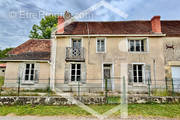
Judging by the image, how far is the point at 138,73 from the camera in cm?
986

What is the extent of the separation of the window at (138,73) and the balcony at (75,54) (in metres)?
4.83

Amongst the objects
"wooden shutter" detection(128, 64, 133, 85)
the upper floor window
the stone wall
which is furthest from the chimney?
the stone wall

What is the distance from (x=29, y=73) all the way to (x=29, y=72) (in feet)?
0.31

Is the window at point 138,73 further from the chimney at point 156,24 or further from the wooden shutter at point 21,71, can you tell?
the wooden shutter at point 21,71

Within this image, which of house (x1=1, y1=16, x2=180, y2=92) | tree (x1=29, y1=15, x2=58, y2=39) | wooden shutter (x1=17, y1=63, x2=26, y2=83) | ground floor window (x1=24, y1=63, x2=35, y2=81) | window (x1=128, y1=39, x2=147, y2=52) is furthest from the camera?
tree (x1=29, y1=15, x2=58, y2=39)

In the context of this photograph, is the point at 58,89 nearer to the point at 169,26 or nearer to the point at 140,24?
the point at 140,24

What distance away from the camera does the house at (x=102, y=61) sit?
31.6 feet

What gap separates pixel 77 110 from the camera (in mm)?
5355

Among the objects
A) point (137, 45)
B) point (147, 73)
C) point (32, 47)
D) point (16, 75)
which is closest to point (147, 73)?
point (147, 73)

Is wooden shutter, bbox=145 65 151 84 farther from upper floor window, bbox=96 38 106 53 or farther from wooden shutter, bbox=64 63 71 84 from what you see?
wooden shutter, bbox=64 63 71 84

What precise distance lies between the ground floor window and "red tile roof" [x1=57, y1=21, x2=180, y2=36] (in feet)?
14.7

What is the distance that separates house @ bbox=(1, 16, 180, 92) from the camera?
31.6ft

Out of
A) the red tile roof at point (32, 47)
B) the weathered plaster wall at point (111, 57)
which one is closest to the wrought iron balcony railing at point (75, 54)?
the weathered plaster wall at point (111, 57)

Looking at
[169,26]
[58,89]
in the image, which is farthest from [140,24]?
[58,89]
